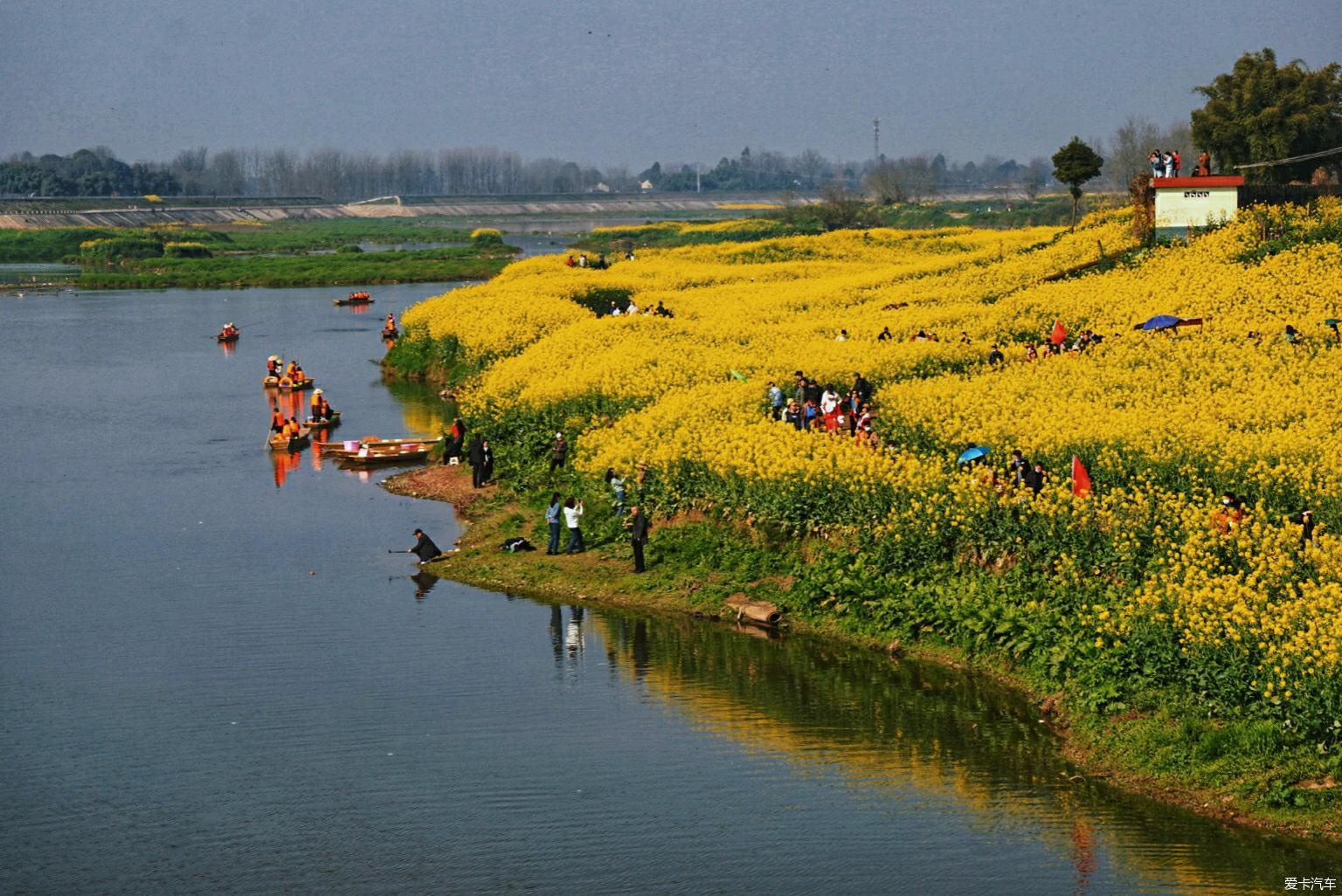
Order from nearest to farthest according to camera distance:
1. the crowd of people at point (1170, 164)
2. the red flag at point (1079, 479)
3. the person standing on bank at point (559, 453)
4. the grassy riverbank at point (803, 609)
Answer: the grassy riverbank at point (803, 609) → the red flag at point (1079, 479) → the person standing on bank at point (559, 453) → the crowd of people at point (1170, 164)

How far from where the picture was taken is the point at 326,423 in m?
58.3

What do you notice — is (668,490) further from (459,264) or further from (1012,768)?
(459,264)

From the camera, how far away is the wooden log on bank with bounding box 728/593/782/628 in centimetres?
3347

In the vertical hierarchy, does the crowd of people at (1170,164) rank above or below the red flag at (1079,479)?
above

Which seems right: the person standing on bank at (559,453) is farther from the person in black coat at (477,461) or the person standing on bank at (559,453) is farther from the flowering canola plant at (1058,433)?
the person in black coat at (477,461)

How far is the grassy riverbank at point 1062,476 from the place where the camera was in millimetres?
25062

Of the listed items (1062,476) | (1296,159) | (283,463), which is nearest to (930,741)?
(1062,476)

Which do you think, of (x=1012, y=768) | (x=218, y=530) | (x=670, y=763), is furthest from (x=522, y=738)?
(x=218, y=530)

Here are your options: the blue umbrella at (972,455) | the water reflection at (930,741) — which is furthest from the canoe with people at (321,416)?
the blue umbrella at (972,455)

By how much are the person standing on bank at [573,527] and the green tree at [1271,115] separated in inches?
1798

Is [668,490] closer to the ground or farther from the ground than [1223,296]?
closer to the ground

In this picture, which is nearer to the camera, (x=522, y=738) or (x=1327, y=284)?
(x=522, y=738)

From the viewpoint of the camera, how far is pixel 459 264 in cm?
15625

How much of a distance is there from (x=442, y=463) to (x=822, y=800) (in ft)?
93.0
